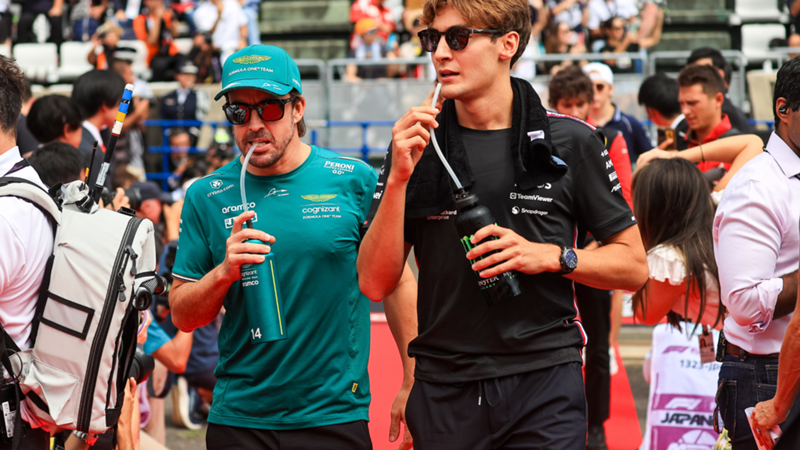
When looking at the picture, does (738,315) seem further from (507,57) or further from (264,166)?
(264,166)

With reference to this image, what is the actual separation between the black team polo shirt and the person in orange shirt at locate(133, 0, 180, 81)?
13.3 m

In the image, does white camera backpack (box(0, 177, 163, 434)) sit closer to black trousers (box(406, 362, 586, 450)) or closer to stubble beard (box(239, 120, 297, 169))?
stubble beard (box(239, 120, 297, 169))

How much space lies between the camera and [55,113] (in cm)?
552

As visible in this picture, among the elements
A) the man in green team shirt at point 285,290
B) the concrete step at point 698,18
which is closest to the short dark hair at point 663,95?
the man in green team shirt at point 285,290

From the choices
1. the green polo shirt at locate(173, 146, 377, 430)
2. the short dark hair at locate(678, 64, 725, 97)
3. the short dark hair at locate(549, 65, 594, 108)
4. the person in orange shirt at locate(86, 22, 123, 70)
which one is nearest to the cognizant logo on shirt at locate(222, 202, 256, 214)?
the green polo shirt at locate(173, 146, 377, 430)

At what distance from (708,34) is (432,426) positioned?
15.4 meters

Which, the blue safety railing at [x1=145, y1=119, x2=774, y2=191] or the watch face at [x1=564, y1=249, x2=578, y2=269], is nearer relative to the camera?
the watch face at [x1=564, y1=249, x2=578, y2=269]

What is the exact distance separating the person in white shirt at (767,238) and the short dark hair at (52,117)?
4042 millimetres

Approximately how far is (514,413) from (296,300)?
0.91 metres

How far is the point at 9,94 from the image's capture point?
121 inches

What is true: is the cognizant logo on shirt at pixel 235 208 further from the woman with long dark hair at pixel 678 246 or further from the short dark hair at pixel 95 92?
the short dark hair at pixel 95 92

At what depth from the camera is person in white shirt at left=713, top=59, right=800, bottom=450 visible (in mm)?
2980

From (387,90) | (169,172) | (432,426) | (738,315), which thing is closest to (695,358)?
(738,315)

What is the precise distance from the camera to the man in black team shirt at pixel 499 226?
2750 millimetres
